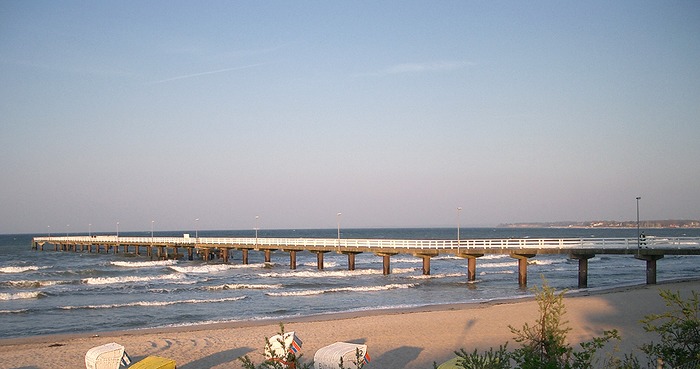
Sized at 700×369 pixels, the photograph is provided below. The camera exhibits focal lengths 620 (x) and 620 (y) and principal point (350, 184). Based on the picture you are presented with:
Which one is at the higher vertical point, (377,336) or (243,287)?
(377,336)

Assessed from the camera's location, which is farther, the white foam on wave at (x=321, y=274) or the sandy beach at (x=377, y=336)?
the white foam on wave at (x=321, y=274)

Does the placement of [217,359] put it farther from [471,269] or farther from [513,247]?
[471,269]

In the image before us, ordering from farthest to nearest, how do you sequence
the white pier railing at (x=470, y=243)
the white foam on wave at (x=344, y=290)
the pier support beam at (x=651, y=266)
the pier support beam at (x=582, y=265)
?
the pier support beam at (x=582, y=265)
the white foam on wave at (x=344, y=290)
the white pier railing at (x=470, y=243)
the pier support beam at (x=651, y=266)

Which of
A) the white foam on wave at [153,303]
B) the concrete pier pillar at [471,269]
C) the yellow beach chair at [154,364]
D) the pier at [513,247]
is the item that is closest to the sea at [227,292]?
the white foam on wave at [153,303]

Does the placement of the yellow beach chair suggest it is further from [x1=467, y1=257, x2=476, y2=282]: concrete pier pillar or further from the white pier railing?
[x1=467, y1=257, x2=476, y2=282]: concrete pier pillar

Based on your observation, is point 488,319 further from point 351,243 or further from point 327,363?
point 351,243

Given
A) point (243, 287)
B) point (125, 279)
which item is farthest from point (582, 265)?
point (125, 279)

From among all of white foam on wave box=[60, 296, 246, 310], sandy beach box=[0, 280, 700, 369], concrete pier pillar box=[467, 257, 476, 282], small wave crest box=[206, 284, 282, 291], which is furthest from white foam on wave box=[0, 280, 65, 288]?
concrete pier pillar box=[467, 257, 476, 282]

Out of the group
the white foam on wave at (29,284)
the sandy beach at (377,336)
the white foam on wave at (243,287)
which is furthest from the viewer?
the white foam on wave at (29,284)

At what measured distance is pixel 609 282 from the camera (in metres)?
39.2

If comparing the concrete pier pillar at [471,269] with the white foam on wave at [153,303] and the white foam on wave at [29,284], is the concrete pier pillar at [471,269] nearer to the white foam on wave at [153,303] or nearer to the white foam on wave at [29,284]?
the white foam on wave at [153,303]

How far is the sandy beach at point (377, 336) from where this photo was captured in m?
16.5

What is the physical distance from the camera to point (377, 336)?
18.9 metres

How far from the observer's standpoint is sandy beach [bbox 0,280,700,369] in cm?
1645
